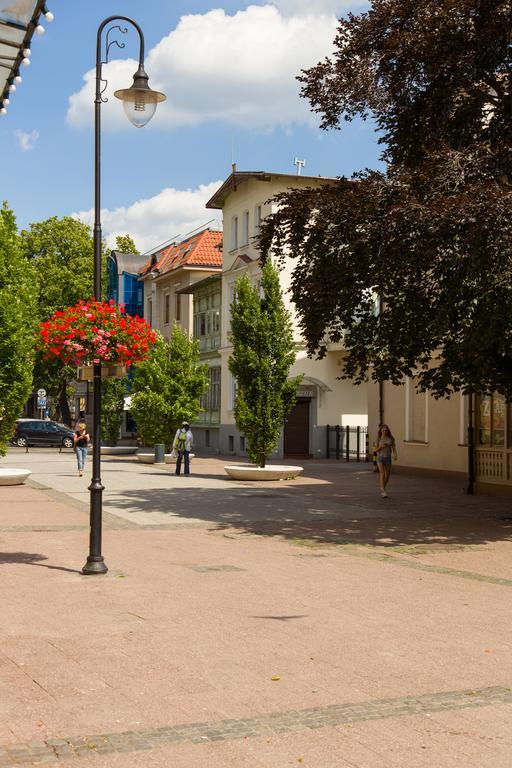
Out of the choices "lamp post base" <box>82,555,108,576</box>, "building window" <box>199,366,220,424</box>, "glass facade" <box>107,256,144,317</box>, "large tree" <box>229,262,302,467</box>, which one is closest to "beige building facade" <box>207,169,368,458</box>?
"building window" <box>199,366,220,424</box>

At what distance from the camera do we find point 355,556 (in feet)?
44.2

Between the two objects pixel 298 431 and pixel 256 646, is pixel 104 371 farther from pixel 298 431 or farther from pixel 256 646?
pixel 298 431

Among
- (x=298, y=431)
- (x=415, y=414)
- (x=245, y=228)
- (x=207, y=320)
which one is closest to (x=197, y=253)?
(x=207, y=320)

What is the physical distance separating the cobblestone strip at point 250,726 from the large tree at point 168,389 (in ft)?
101

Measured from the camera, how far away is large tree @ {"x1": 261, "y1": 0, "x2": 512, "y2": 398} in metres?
14.5

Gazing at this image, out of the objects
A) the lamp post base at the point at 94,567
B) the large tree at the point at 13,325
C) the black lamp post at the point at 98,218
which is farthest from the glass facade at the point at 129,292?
the lamp post base at the point at 94,567

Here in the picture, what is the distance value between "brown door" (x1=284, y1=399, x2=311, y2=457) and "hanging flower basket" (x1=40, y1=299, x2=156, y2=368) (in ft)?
103

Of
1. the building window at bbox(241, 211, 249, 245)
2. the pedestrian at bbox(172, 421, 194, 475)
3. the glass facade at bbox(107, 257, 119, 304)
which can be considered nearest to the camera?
the pedestrian at bbox(172, 421, 194, 475)

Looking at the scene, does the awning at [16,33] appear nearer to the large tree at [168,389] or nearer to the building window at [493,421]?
the building window at [493,421]

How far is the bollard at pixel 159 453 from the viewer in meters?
37.2

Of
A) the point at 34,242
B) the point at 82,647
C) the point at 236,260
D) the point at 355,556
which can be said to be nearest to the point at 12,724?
the point at 82,647

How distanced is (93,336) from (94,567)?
2869 mm

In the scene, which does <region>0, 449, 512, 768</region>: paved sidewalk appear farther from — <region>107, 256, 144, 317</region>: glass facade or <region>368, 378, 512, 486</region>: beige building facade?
<region>107, 256, 144, 317</region>: glass facade

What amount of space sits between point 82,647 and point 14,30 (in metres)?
5.82
